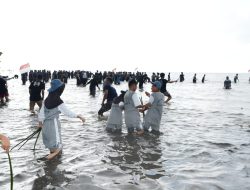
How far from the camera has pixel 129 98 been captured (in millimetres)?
8688

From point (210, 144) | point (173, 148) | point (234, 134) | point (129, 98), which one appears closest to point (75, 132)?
point (129, 98)

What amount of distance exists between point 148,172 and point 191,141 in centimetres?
315

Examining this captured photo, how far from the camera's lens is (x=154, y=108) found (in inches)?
364

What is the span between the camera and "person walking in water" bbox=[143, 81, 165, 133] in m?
9.02

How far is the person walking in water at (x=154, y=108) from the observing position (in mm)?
9020

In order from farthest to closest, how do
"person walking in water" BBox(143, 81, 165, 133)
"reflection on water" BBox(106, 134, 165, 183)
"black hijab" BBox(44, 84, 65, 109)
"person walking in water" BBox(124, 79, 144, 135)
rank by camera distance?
1. "person walking in water" BBox(143, 81, 165, 133)
2. "person walking in water" BBox(124, 79, 144, 135)
3. "black hijab" BBox(44, 84, 65, 109)
4. "reflection on water" BBox(106, 134, 165, 183)

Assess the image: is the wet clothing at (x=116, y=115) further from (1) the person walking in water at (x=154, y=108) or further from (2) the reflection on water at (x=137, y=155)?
(1) the person walking in water at (x=154, y=108)

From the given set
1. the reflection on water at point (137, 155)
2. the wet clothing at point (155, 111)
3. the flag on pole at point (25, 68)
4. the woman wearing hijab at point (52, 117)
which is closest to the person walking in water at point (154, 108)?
the wet clothing at point (155, 111)

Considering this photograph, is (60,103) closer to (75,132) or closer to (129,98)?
(129,98)

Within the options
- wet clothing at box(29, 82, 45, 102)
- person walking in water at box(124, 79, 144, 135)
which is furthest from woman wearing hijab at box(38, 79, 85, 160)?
wet clothing at box(29, 82, 45, 102)

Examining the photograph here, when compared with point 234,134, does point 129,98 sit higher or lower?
higher

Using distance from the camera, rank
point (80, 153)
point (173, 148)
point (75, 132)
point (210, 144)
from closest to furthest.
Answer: point (80, 153) → point (173, 148) → point (210, 144) → point (75, 132)

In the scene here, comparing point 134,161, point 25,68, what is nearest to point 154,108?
point 134,161

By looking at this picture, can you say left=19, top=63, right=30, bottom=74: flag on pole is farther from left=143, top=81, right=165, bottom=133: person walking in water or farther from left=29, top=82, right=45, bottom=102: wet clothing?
left=143, top=81, right=165, bottom=133: person walking in water
